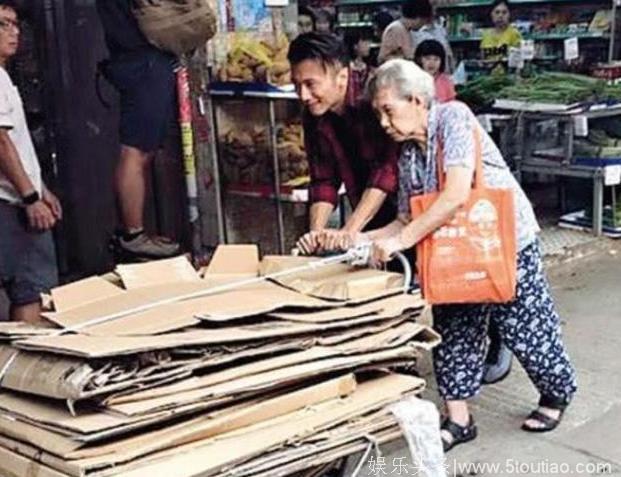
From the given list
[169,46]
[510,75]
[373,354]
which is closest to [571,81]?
[510,75]

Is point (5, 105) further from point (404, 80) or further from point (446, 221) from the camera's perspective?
point (446, 221)

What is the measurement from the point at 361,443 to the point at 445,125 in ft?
3.76

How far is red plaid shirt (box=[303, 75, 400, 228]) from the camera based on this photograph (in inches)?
131

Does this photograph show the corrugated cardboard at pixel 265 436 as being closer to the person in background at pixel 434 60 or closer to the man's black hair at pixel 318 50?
the man's black hair at pixel 318 50

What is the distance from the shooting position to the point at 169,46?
4.05m

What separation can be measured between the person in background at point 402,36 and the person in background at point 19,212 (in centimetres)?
372

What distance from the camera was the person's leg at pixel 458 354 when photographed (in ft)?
11.1

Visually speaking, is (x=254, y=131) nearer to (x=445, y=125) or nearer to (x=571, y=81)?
(x=445, y=125)

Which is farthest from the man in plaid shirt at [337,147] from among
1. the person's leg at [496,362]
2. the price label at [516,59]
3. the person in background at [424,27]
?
the price label at [516,59]

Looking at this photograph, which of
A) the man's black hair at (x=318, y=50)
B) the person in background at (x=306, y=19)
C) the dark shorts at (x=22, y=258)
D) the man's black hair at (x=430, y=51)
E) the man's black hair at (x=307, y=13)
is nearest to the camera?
the man's black hair at (x=318, y=50)

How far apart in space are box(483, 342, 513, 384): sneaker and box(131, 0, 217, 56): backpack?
1799 mm

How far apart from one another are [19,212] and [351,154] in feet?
4.19

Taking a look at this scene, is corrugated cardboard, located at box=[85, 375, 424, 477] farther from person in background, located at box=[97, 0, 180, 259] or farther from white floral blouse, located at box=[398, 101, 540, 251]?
person in background, located at box=[97, 0, 180, 259]

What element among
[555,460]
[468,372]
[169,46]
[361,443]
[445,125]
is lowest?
[555,460]
